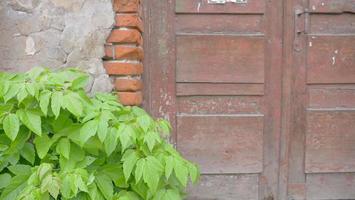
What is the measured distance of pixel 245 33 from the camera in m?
2.95

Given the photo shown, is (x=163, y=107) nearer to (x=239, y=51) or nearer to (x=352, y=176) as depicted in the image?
(x=239, y=51)

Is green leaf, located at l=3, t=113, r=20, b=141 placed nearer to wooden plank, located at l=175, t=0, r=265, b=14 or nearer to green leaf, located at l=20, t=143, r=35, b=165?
green leaf, located at l=20, t=143, r=35, b=165

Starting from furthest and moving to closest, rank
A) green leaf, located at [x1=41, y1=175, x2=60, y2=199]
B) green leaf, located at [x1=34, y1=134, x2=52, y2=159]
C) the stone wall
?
the stone wall < green leaf, located at [x1=34, y1=134, x2=52, y2=159] < green leaf, located at [x1=41, y1=175, x2=60, y2=199]

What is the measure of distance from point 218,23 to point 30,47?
1.08 metres

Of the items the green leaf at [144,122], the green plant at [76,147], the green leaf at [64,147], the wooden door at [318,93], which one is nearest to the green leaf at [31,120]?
the green plant at [76,147]

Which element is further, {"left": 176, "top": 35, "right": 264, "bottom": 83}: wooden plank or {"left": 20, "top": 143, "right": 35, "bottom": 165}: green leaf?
{"left": 176, "top": 35, "right": 264, "bottom": 83}: wooden plank

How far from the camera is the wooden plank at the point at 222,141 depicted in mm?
2973

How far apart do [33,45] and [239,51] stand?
1.17 metres

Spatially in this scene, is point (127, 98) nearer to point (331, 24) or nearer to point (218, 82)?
point (218, 82)

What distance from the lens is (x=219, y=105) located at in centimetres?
299

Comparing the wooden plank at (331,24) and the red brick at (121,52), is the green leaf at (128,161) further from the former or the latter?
the wooden plank at (331,24)

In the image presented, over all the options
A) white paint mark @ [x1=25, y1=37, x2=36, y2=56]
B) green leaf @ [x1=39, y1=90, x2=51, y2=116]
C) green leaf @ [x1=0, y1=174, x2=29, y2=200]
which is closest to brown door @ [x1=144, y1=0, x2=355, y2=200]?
white paint mark @ [x1=25, y1=37, x2=36, y2=56]

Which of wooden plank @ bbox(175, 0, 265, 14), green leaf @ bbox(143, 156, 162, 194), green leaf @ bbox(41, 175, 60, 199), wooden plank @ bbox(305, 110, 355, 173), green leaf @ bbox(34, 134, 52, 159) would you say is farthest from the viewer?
wooden plank @ bbox(305, 110, 355, 173)

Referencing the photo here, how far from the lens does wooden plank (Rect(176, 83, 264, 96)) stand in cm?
295
